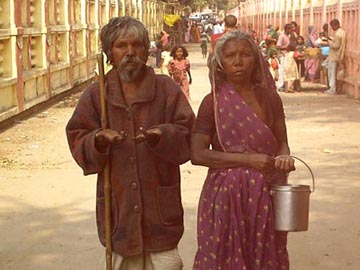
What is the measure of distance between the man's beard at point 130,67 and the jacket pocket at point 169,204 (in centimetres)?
51

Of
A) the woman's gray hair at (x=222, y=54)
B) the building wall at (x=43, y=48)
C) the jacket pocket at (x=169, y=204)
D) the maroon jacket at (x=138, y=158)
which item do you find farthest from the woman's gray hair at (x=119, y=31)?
the building wall at (x=43, y=48)

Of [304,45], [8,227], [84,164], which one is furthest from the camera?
[304,45]

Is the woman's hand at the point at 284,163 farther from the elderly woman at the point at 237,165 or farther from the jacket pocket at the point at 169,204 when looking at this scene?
the jacket pocket at the point at 169,204

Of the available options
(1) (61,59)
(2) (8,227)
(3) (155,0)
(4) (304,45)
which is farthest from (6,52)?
(3) (155,0)

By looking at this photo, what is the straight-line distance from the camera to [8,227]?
6434mm

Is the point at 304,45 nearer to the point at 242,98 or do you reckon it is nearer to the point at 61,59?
the point at 61,59

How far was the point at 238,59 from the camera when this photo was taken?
3611 mm

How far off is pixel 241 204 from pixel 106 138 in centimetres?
67

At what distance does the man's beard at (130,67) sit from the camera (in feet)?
11.5

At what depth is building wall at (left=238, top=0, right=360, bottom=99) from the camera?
16.6 m

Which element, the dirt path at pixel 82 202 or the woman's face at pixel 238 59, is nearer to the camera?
the woman's face at pixel 238 59

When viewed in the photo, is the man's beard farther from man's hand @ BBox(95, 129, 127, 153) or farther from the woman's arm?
the woman's arm

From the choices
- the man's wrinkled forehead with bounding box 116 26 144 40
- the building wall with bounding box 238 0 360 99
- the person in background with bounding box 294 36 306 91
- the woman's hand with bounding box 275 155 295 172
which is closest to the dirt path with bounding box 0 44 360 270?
the woman's hand with bounding box 275 155 295 172

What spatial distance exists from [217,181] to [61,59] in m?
13.8
